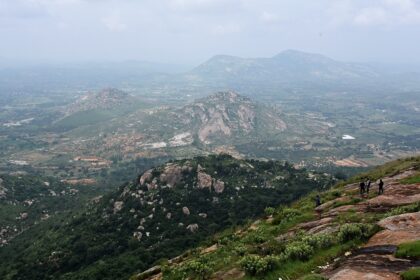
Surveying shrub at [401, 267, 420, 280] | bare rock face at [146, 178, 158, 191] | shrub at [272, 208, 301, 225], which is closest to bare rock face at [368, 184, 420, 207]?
shrub at [272, 208, 301, 225]

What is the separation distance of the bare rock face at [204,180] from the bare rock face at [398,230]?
323ft

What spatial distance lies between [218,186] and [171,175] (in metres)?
15.5

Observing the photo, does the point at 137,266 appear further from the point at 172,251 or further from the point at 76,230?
the point at 76,230

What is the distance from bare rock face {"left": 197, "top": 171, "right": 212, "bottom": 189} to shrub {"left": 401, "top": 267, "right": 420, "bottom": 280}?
352 ft

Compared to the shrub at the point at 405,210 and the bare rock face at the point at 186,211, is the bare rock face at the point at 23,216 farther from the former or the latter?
the shrub at the point at 405,210

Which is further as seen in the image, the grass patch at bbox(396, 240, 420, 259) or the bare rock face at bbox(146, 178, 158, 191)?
the bare rock face at bbox(146, 178, 158, 191)

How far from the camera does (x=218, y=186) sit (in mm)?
128250

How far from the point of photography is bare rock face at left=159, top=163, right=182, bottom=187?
13038 centimetres

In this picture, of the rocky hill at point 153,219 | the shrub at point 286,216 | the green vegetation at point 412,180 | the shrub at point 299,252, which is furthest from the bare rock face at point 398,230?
the rocky hill at point 153,219

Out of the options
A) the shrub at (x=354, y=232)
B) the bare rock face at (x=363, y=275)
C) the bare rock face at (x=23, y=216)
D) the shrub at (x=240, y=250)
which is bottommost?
the bare rock face at (x=23, y=216)

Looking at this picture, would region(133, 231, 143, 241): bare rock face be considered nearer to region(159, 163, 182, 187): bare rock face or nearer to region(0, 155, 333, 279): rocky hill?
region(0, 155, 333, 279): rocky hill

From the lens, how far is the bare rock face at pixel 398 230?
2607cm

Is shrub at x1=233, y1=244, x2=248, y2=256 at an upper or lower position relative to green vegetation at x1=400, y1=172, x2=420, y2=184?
lower

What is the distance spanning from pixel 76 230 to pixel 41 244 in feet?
32.0
